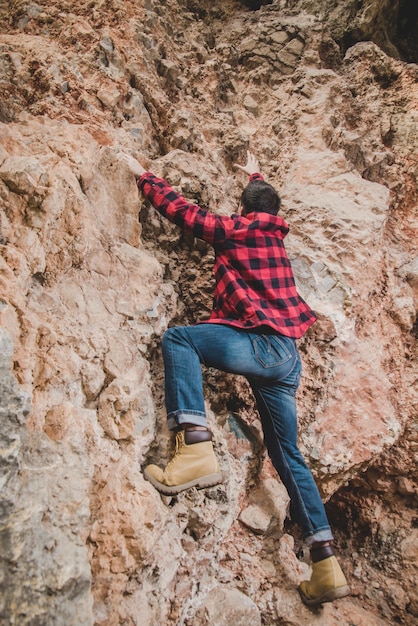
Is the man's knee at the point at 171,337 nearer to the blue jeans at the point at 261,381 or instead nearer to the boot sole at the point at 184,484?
the blue jeans at the point at 261,381

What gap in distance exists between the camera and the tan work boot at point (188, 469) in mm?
1803

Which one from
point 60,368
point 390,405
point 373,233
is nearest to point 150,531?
point 60,368

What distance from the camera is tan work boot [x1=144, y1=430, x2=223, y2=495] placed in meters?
1.80

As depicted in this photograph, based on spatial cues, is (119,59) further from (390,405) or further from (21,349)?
(390,405)

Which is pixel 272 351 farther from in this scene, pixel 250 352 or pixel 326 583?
pixel 326 583

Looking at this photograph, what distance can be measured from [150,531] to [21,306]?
3.87 feet

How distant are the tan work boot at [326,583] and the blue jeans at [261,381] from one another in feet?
0.40

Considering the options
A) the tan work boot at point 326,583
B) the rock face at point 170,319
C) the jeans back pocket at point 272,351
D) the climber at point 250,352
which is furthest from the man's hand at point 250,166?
the tan work boot at point 326,583

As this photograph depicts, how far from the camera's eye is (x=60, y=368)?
5.85 feet

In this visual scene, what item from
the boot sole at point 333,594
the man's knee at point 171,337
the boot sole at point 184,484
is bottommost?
the boot sole at point 333,594

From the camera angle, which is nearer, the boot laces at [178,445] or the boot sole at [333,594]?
the boot laces at [178,445]

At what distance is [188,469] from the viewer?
5.96 feet

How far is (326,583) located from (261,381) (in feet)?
3.57

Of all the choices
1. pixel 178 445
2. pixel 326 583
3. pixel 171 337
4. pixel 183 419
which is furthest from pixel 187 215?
pixel 326 583
